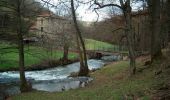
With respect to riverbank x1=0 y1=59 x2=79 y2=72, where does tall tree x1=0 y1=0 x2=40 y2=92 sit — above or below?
above

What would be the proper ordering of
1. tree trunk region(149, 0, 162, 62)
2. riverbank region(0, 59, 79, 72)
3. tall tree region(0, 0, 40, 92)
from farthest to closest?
riverbank region(0, 59, 79, 72)
tall tree region(0, 0, 40, 92)
tree trunk region(149, 0, 162, 62)

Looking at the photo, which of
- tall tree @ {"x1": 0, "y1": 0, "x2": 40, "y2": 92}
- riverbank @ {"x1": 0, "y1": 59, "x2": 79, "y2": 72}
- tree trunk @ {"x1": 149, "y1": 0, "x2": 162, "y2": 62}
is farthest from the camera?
riverbank @ {"x1": 0, "y1": 59, "x2": 79, "y2": 72}

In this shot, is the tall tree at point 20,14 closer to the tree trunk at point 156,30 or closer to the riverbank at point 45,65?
the tree trunk at point 156,30

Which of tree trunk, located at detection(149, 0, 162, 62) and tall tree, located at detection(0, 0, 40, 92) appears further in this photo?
tall tree, located at detection(0, 0, 40, 92)

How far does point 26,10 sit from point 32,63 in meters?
25.9

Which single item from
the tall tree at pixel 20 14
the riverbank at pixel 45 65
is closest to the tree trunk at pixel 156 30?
the tall tree at pixel 20 14

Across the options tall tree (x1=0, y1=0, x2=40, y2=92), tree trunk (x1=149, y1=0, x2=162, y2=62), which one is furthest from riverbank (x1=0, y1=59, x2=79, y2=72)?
tree trunk (x1=149, y1=0, x2=162, y2=62)

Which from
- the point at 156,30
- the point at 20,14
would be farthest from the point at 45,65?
the point at 156,30

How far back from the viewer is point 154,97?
36.0ft

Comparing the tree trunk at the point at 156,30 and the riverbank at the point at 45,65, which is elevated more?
the tree trunk at the point at 156,30

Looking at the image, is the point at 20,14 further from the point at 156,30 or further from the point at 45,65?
the point at 45,65

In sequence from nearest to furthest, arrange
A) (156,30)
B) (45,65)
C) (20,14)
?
(156,30) < (20,14) < (45,65)

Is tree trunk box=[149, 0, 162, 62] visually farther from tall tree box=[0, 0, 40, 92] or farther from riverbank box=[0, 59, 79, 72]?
riverbank box=[0, 59, 79, 72]

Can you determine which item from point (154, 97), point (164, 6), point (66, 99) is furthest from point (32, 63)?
point (154, 97)
